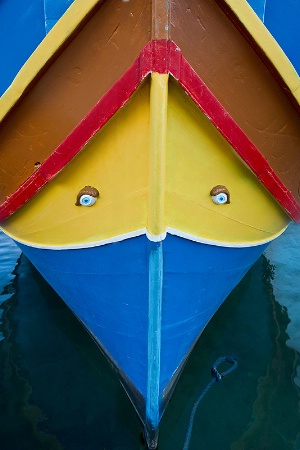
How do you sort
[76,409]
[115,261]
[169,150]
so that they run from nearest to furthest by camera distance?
[169,150] < [115,261] < [76,409]

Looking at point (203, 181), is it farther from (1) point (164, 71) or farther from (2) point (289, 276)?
(2) point (289, 276)

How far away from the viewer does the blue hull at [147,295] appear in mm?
2367

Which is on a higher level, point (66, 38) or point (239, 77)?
point (66, 38)

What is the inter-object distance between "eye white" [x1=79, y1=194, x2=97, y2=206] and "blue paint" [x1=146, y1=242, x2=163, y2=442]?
0.41 meters

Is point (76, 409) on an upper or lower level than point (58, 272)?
lower

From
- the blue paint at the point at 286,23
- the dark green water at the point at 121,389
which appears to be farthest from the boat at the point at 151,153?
the blue paint at the point at 286,23

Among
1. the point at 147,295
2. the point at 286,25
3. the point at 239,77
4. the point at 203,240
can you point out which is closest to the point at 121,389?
the point at 147,295

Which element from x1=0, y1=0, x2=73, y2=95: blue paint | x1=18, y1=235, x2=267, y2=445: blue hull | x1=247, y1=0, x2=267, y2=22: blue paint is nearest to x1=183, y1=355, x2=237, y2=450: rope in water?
x1=18, y1=235, x2=267, y2=445: blue hull

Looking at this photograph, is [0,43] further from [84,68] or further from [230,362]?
[230,362]

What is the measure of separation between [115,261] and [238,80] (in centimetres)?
122

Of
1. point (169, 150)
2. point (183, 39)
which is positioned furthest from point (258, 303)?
point (183, 39)

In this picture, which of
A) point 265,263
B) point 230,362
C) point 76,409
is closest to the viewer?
point 76,409

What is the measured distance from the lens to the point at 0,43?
3164 mm

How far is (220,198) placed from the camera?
2287mm
